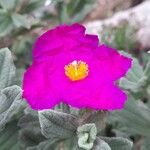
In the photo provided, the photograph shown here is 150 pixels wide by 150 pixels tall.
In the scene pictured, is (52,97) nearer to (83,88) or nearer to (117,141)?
(83,88)

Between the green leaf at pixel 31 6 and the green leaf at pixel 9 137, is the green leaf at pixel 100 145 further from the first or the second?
the green leaf at pixel 31 6

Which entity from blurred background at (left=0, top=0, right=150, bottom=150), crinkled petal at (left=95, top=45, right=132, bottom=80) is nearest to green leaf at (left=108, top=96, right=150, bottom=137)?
blurred background at (left=0, top=0, right=150, bottom=150)

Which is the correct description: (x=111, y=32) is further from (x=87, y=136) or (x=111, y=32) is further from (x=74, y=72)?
(x=87, y=136)

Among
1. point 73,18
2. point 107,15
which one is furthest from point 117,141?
point 107,15

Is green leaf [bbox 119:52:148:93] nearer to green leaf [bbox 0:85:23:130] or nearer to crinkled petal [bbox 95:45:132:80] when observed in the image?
crinkled petal [bbox 95:45:132:80]

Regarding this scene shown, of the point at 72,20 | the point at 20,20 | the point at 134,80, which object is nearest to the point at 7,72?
the point at 134,80

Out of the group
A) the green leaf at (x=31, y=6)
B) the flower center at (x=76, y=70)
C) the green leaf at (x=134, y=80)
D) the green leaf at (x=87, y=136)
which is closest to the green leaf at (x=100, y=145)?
the green leaf at (x=87, y=136)

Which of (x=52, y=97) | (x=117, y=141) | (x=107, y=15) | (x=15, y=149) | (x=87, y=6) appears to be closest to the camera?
(x=52, y=97)
